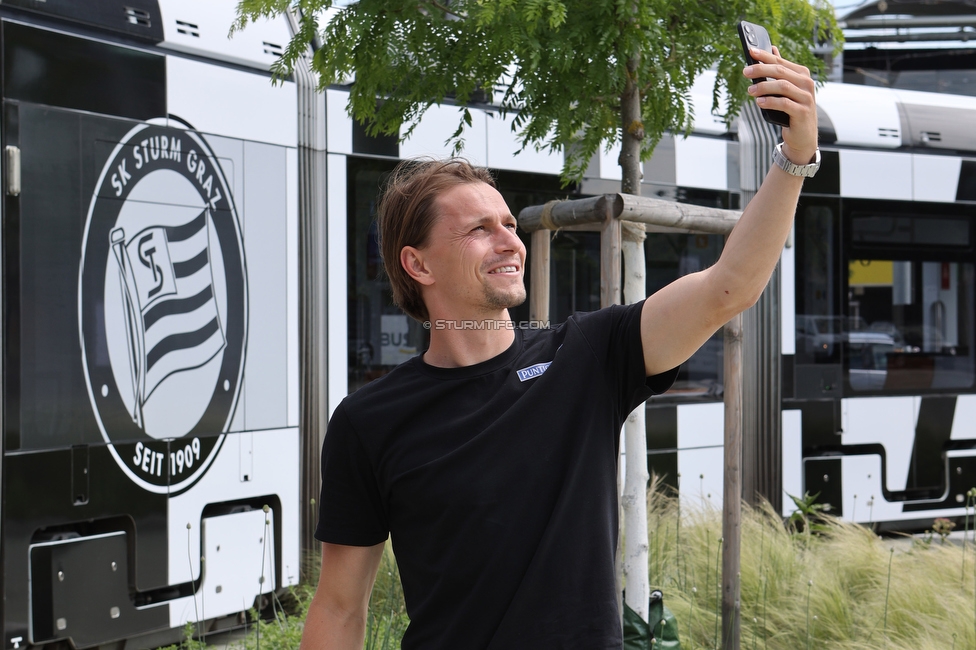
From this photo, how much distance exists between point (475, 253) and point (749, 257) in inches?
19.9

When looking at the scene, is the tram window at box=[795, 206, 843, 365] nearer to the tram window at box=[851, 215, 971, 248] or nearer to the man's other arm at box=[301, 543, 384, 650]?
the tram window at box=[851, 215, 971, 248]

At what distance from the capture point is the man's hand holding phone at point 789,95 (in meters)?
1.42

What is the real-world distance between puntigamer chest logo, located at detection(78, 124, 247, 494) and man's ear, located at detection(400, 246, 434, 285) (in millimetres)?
3114

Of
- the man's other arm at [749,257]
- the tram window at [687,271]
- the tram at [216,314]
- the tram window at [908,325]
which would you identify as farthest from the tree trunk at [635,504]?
the tram window at [908,325]

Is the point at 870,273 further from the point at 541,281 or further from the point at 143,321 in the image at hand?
the point at 143,321

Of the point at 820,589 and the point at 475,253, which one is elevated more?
the point at 475,253

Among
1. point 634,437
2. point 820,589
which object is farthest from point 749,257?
point 820,589

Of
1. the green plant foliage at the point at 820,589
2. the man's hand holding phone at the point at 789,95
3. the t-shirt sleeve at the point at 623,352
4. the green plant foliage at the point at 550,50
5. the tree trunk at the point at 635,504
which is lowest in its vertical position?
the green plant foliage at the point at 820,589

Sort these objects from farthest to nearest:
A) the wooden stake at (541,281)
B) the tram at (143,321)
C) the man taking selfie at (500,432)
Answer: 1. the tram at (143,321)
2. the wooden stake at (541,281)
3. the man taking selfie at (500,432)

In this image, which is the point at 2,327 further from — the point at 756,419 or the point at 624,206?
the point at 756,419

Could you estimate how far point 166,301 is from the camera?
15.9 feet

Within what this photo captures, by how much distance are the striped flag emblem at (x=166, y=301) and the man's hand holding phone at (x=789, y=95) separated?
3873mm

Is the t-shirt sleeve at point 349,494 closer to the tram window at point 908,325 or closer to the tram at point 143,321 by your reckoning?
the tram at point 143,321

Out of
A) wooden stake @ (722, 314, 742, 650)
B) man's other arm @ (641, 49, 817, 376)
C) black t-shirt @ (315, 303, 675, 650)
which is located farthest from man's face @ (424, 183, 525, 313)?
wooden stake @ (722, 314, 742, 650)
